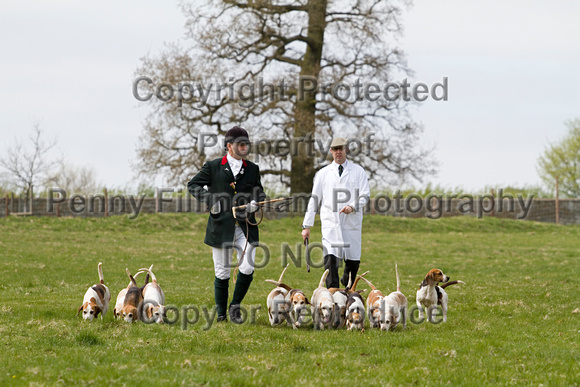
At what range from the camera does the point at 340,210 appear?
33.3 feet

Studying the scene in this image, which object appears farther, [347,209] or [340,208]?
[340,208]

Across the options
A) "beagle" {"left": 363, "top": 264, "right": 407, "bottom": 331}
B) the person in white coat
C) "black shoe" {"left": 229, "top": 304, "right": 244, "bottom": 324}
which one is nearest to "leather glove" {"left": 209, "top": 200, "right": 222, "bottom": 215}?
"black shoe" {"left": 229, "top": 304, "right": 244, "bottom": 324}

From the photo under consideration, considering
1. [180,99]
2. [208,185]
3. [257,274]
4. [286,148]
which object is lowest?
[257,274]

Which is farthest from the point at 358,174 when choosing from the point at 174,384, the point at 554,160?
the point at 554,160

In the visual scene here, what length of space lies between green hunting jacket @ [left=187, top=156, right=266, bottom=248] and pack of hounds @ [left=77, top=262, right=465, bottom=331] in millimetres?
885

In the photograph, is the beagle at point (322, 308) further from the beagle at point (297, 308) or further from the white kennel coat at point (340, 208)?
the white kennel coat at point (340, 208)

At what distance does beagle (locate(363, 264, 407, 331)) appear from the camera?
8.73 metres

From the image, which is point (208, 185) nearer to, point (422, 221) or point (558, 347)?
point (558, 347)

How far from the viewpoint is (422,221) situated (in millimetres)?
37406

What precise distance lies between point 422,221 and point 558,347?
29643mm

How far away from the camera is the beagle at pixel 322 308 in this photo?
881cm

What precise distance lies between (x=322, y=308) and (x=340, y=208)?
1.95 metres

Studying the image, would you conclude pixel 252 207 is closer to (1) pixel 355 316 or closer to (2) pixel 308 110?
(1) pixel 355 316

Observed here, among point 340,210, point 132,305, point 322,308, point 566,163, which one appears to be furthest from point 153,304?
point 566,163
